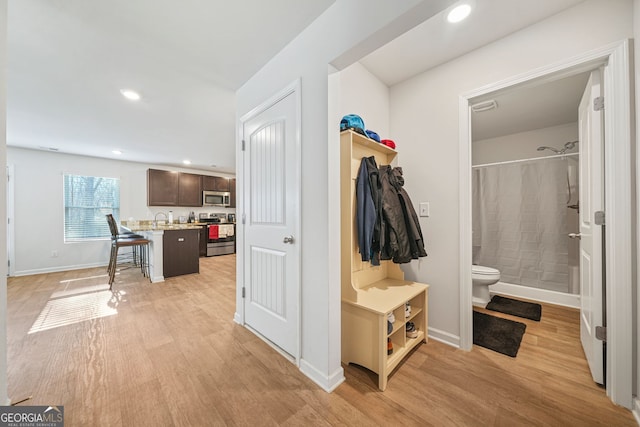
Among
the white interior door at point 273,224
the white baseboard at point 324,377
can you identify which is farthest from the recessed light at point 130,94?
the white baseboard at point 324,377

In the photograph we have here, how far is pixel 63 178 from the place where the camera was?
4.35m

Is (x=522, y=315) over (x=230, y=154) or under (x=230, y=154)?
under

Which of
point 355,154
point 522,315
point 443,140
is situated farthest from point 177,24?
point 522,315

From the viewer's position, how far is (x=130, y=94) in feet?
7.39

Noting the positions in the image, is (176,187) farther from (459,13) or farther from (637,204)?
(637,204)

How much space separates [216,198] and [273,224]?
5.15 m

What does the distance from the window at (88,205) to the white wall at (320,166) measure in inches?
210

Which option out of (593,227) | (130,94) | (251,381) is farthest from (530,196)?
(130,94)

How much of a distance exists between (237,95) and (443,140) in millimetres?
1965

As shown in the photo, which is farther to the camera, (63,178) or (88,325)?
(63,178)

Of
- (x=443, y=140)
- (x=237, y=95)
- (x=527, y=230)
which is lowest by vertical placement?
(x=527, y=230)

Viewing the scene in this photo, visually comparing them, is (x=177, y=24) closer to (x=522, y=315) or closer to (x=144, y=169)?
(x=522, y=315)

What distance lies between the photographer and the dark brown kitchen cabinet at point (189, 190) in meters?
5.64

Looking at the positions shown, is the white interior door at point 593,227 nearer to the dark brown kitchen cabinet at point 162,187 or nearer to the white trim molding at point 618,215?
the white trim molding at point 618,215
